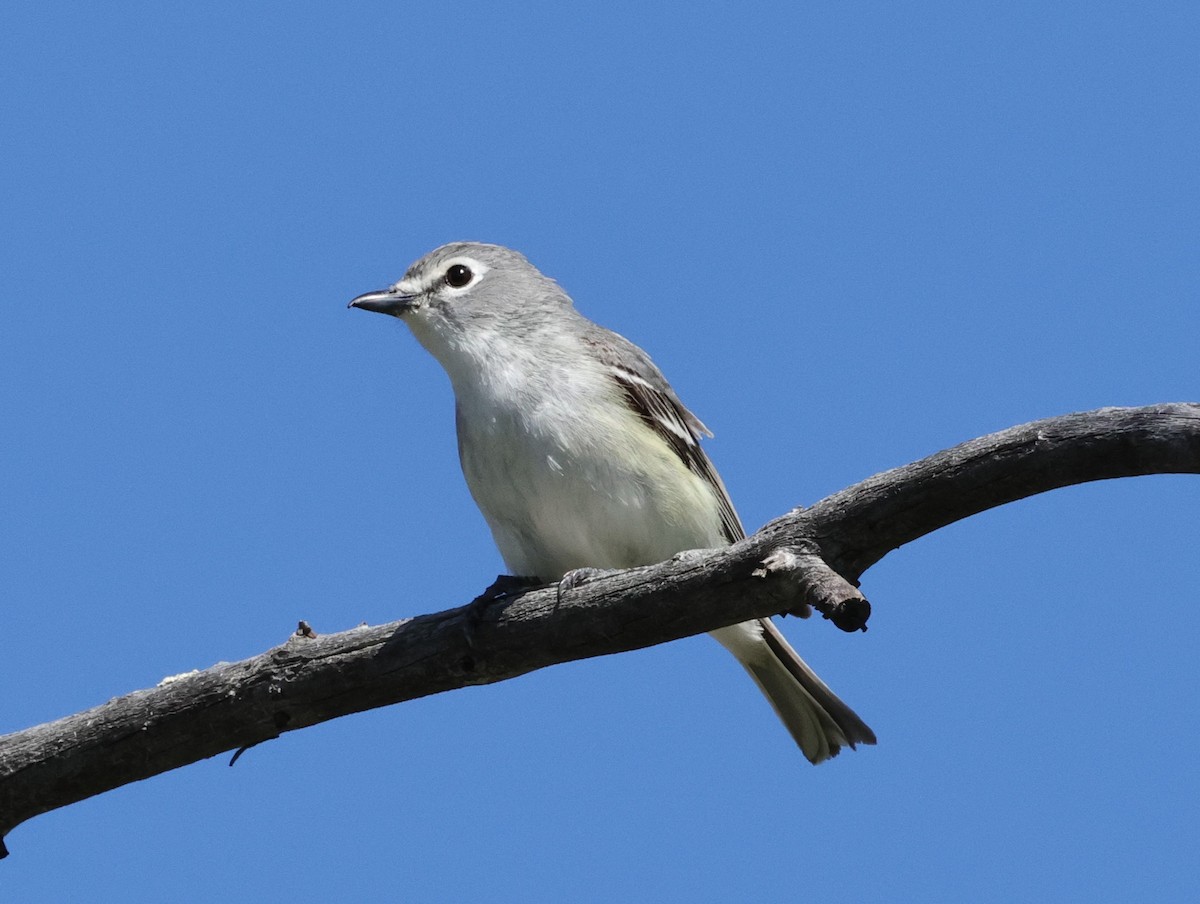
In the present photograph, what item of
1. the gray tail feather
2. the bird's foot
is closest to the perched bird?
the gray tail feather

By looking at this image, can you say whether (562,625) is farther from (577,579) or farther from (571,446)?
(571,446)

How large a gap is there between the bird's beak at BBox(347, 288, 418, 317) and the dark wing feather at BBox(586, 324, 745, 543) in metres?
1.06

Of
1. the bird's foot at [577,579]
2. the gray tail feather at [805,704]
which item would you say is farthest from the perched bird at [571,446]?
the bird's foot at [577,579]

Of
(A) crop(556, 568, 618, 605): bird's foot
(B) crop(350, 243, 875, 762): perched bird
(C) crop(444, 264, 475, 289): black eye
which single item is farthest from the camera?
(C) crop(444, 264, 475, 289): black eye

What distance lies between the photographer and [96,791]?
6.27 meters

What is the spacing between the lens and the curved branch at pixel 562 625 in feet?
16.1

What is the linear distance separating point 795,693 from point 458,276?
3.14m

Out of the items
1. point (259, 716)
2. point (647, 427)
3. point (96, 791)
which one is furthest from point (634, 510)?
point (96, 791)

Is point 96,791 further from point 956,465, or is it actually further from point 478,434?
point 956,465

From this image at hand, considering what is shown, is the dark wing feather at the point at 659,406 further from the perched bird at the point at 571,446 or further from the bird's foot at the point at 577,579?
the bird's foot at the point at 577,579

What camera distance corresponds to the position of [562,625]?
235 inches

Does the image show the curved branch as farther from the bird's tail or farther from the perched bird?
the bird's tail

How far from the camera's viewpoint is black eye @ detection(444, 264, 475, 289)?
311 inches

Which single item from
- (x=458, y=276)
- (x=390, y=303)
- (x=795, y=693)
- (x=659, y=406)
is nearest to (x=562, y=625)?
(x=659, y=406)
